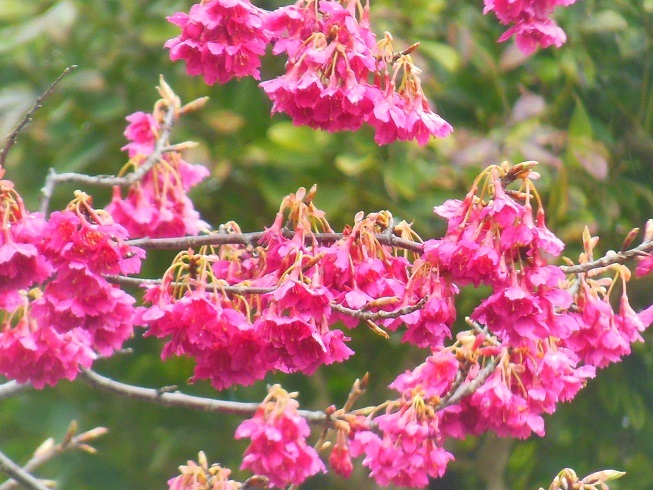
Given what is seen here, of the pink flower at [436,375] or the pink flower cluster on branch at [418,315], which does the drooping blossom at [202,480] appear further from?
the pink flower at [436,375]

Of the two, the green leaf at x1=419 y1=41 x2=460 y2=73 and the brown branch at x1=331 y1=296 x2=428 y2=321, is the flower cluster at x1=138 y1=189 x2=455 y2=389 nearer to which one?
the brown branch at x1=331 y1=296 x2=428 y2=321

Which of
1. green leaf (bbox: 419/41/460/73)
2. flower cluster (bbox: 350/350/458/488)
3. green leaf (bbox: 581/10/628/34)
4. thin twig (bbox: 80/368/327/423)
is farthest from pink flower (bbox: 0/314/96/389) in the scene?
green leaf (bbox: 581/10/628/34)

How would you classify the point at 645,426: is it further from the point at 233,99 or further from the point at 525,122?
the point at 233,99

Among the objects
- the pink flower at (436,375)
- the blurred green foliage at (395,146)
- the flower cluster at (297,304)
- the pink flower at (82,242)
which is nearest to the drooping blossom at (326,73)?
the flower cluster at (297,304)

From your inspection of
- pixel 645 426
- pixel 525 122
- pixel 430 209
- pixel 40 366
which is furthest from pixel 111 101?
pixel 645 426

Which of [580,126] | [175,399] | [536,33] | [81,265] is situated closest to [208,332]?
[81,265]

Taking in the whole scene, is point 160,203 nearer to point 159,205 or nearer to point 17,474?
point 159,205

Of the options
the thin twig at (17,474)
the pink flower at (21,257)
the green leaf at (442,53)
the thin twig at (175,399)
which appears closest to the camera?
the pink flower at (21,257)
